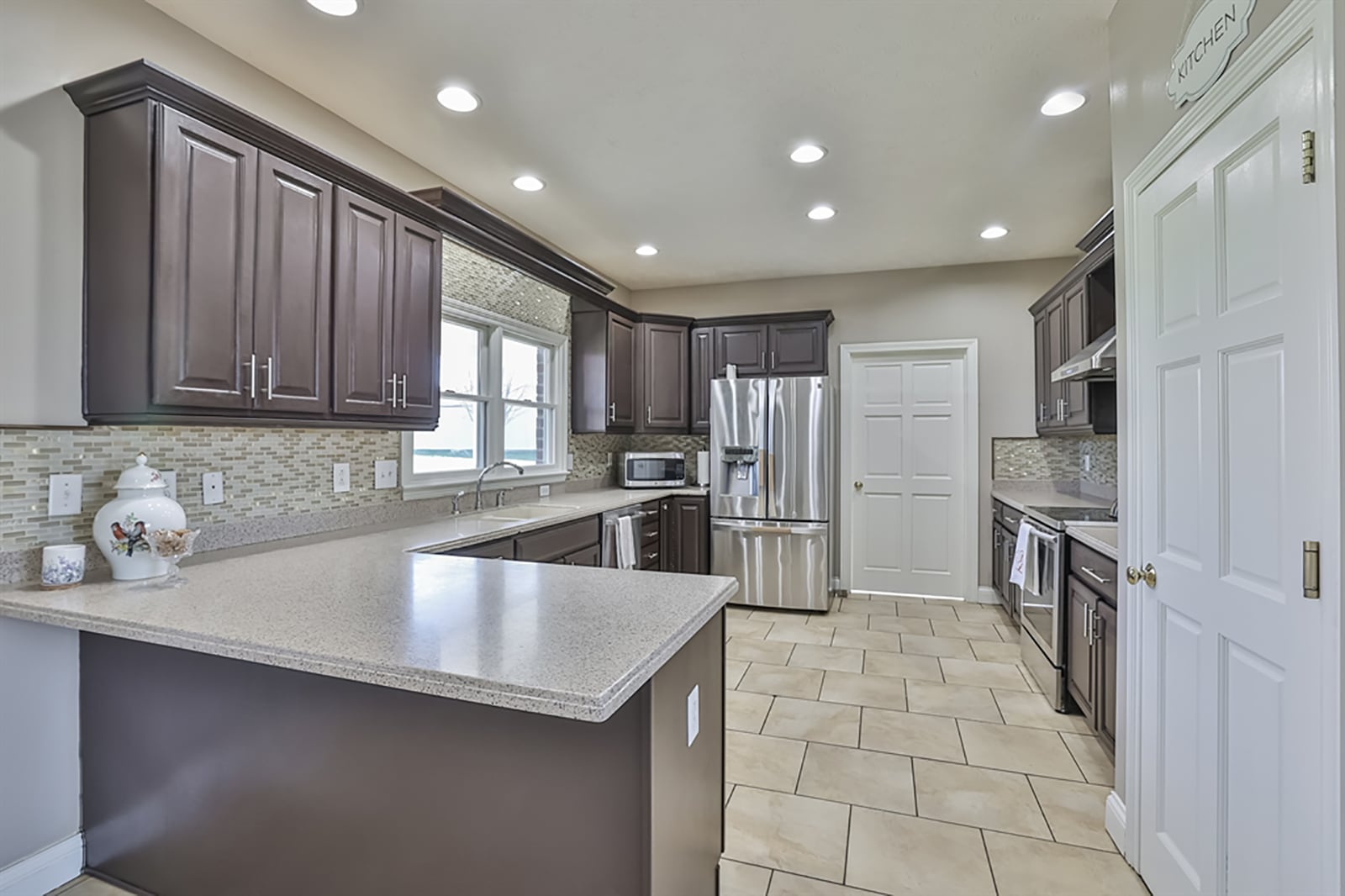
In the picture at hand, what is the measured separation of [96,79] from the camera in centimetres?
Answer: 168

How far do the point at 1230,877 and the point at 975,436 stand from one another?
380 cm

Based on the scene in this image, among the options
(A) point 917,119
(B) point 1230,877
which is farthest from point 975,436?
(B) point 1230,877

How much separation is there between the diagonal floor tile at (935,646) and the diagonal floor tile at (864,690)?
552 mm

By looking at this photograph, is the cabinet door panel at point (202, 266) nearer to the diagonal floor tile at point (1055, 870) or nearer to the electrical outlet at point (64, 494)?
the electrical outlet at point (64, 494)

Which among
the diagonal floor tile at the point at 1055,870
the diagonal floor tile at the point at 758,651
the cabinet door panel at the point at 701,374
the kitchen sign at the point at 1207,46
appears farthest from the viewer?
the cabinet door panel at the point at 701,374

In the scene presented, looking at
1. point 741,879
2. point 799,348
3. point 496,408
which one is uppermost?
point 799,348

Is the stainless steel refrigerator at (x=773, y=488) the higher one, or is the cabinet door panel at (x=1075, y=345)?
the cabinet door panel at (x=1075, y=345)

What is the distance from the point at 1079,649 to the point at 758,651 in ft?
5.56

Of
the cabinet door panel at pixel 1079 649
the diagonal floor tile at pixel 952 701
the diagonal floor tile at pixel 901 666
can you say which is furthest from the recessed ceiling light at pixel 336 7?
the diagonal floor tile at pixel 901 666

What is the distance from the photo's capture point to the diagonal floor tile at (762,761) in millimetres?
2312

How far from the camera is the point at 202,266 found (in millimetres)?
1773

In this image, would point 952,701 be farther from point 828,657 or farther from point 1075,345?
point 1075,345

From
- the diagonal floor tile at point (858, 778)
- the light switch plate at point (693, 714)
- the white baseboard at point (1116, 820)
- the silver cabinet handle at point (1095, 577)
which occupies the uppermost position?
the silver cabinet handle at point (1095, 577)

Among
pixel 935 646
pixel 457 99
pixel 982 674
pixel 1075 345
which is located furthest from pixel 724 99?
pixel 935 646
